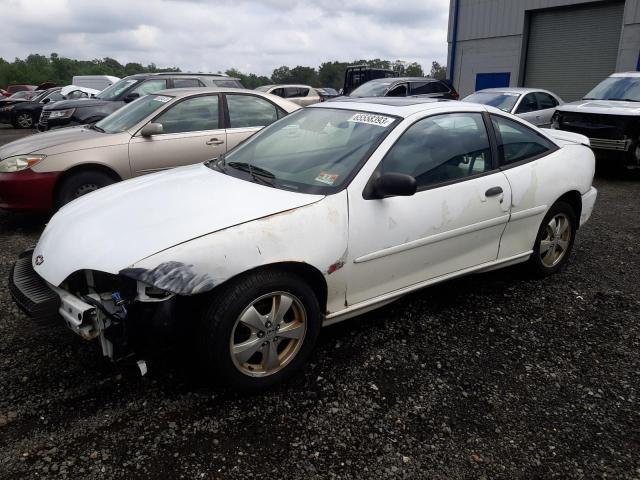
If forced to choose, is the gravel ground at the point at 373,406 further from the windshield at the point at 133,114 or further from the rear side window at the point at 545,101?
the rear side window at the point at 545,101

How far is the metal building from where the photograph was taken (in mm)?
16078

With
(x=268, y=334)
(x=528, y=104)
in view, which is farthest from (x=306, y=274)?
(x=528, y=104)

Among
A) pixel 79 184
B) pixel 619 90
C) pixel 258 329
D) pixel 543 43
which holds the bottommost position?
pixel 258 329

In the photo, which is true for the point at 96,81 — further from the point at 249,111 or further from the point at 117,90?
the point at 249,111

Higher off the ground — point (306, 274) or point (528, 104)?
point (528, 104)

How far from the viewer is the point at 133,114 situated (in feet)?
20.5

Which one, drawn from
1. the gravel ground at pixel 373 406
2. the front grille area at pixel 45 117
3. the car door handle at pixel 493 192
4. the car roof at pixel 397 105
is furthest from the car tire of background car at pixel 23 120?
the car door handle at pixel 493 192

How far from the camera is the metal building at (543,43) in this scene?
16.1m

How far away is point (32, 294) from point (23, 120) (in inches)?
775

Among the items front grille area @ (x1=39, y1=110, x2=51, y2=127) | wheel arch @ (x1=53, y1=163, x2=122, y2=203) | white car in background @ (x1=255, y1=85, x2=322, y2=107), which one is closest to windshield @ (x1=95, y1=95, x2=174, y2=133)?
wheel arch @ (x1=53, y1=163, x2=122, y2=203)

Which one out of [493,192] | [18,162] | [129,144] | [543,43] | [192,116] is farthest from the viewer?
[543,43]

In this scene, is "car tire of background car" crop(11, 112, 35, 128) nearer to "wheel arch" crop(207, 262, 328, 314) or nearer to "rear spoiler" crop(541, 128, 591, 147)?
"rear spoiler" crop(541, 128, 591, 147)

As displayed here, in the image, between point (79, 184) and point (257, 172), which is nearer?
point (257, 172)

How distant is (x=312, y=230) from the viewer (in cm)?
276
